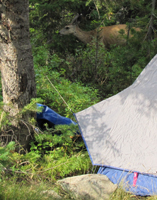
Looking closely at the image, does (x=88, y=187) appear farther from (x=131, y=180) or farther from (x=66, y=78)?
(x=66, y=78)

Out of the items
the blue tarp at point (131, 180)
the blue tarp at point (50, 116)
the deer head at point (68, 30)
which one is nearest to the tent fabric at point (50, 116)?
the blue tarp at point (50, 116)

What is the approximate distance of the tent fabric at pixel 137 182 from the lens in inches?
118

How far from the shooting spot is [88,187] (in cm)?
297

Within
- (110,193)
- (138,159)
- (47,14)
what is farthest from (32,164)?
(47,14)

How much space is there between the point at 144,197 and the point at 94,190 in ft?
2.30

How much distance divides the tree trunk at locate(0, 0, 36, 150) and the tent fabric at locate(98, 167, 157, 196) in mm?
1477

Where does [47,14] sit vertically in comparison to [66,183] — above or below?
above

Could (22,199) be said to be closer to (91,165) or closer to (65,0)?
(91,165)

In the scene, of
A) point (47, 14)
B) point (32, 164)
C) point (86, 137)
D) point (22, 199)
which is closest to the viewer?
point (22, 199)

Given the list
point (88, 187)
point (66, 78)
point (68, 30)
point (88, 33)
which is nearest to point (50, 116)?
point (88, 187)

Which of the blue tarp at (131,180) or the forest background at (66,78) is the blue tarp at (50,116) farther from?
the blue tarp at (131,180)

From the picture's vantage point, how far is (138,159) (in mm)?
3285

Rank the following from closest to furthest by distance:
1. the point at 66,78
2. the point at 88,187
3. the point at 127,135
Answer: the point at 88,187 < the point at 127,135 < the point at 66,78

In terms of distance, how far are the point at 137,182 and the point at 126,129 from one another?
85 centimetres
